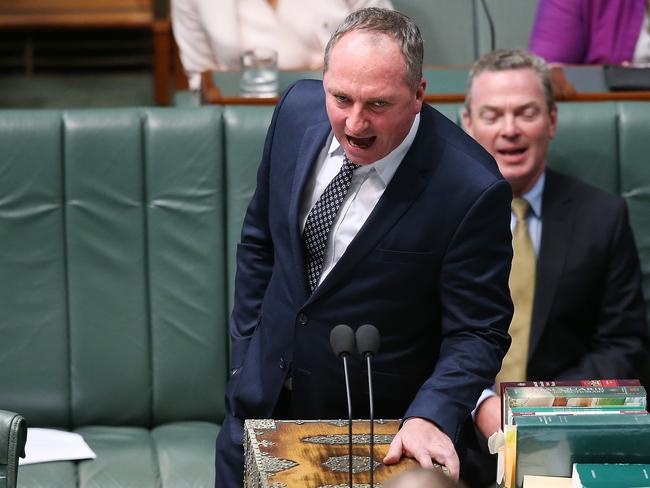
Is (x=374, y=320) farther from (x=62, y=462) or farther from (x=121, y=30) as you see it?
(x=121, y=30)

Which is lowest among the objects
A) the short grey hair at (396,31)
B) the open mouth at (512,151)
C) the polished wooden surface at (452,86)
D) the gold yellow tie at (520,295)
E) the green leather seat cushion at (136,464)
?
the green leather seat cushion at (136,464)

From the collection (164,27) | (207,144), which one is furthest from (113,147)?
(164,27)

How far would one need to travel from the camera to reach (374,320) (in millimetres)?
2479

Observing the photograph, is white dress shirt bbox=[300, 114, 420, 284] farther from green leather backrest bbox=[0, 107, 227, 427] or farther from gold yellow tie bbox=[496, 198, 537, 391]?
green leather backrest bbox=[0, 107, 227, 427]

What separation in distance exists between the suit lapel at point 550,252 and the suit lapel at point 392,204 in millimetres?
951

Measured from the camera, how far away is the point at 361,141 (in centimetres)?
233

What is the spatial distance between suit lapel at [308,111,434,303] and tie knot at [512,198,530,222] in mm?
958

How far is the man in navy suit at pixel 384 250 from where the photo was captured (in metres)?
2.28

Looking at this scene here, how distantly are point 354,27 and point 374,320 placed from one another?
0.56 meters

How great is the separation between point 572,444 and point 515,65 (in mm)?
1598

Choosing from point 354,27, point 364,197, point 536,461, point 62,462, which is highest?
point 354,27

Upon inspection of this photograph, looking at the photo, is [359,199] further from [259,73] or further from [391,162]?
[259,73]

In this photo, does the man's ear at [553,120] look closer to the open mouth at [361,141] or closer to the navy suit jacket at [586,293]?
the navy suit jacket at [586,293]

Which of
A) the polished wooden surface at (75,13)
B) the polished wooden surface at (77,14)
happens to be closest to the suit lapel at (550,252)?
the polished wooden surface at (77,14)
